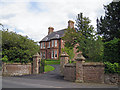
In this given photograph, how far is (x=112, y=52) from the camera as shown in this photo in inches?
492

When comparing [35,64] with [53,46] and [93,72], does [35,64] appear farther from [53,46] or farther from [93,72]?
[53,46]

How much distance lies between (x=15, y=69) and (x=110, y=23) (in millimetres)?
15930

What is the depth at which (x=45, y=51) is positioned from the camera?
4456 centimetres

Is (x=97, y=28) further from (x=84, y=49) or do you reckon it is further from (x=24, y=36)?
(x=24, y=36)

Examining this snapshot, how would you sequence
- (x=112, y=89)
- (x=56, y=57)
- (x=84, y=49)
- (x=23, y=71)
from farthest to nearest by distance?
(x=56, y=57) → (x=23, y=71) → (x=84, y=49) → (x=112, y=89)

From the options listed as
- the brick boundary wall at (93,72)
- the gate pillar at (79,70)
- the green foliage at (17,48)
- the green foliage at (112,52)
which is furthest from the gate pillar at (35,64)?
the green foliage at (112,52)

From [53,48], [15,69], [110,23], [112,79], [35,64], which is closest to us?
[112,79]

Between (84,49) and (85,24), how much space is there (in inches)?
357

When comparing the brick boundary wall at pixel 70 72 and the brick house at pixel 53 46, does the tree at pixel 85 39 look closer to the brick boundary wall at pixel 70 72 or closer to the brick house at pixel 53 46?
the brick boundary wall at pixel 70 72

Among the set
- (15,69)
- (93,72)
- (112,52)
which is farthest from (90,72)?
(15,69)

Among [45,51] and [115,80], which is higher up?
[45,51]

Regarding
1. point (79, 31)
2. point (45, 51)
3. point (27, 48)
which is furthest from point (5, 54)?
point (45, 51)

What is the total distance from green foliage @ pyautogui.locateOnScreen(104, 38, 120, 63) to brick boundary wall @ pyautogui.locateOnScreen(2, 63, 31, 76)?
10.9 meters

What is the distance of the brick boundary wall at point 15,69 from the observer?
17.1 metres
